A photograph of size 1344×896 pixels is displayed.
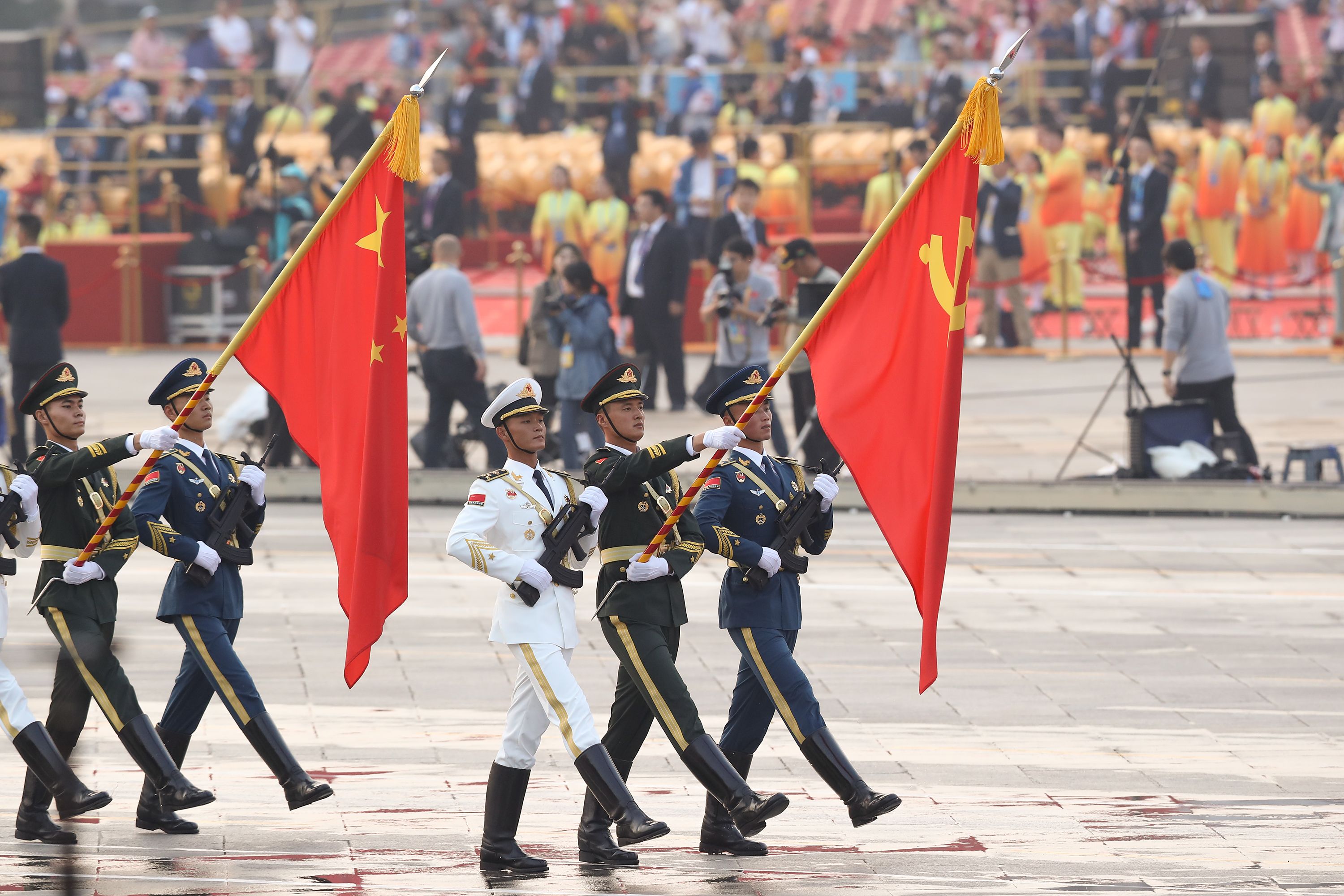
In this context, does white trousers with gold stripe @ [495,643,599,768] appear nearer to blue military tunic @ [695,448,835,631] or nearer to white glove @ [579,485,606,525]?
white glove @ [579,485,606,525]

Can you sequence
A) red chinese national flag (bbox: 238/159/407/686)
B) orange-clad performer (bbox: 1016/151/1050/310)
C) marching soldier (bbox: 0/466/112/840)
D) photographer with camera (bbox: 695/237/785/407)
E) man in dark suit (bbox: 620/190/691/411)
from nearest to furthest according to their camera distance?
marching soldier (bbox: 0/466/112/840) < red chinese national flag (bbox: 238/159/407/686) < photographer with camera (bbox: 695/237/785/407) < man in dark suit (bbox: 620/190/691/411) < orange-clad performer (bbox: 1016/151/1050/310)

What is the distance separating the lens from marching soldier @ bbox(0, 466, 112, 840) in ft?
25.5

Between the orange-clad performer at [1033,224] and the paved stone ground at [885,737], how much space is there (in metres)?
10.9

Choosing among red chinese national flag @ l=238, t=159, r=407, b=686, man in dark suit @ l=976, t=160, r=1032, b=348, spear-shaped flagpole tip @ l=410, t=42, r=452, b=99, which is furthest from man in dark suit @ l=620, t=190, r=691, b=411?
spear-shaped flagpole tip @ l=410, t=42, r=452, b=99

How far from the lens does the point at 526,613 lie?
7.59 m

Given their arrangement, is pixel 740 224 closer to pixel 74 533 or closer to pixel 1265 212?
pixel 1265 212

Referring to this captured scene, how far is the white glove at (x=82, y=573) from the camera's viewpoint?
7969 mm

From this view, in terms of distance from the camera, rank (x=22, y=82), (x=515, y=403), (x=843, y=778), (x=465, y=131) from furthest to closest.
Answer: (x=22, y=82)
(x=465, y=131)
(x=515, y=403)
(x=843, y=778)

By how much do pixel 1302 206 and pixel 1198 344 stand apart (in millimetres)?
11039

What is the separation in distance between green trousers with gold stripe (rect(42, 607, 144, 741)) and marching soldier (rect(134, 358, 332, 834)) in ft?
0.82

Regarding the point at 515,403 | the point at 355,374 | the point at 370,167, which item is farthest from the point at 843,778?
the point at 370,167

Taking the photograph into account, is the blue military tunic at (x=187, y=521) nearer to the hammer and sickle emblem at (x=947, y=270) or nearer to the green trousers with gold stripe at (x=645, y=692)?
the green trousers with gold stripe at (x=645, y=692)

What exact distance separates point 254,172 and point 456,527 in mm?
20357

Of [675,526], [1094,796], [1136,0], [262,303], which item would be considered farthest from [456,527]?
[1136,0]
